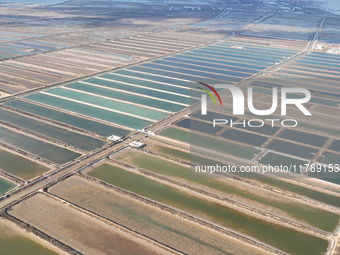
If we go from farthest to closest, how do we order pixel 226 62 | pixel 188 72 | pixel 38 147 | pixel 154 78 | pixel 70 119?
pixel 226 62, pixel 188 72, pixel 154 78, pixel 70 119, pixel 38 147

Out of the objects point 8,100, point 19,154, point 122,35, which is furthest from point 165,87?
point 122,35

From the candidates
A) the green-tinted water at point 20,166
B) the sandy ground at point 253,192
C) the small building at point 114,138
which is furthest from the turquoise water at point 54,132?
the sandy ground at point 253,192

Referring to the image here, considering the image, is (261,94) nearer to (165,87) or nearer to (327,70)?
(165,87)

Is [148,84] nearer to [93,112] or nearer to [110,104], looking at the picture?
[110,104]

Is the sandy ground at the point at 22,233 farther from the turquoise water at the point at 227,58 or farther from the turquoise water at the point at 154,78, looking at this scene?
the turquoise water at the point at 227,58

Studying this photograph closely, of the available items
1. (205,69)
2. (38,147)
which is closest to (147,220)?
(38,147)
